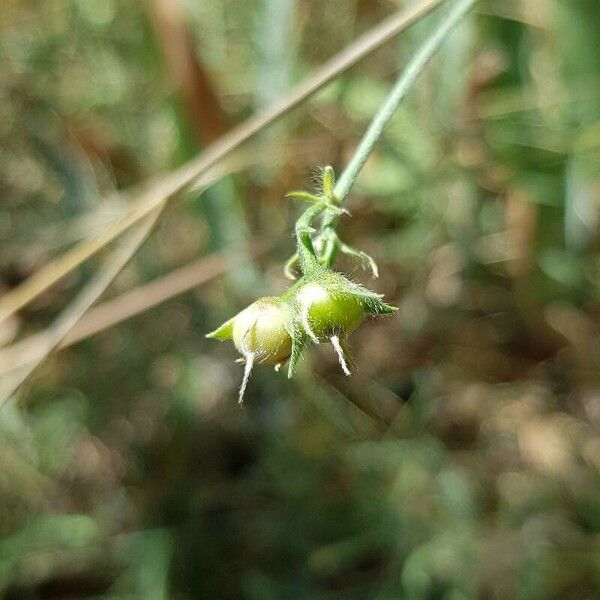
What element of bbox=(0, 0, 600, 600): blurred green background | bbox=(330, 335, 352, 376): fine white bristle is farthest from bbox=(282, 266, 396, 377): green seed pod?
bbox=(0, 0, 600, 600): blurred green background

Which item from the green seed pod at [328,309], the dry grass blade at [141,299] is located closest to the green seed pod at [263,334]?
the green seed pod at [328,309]

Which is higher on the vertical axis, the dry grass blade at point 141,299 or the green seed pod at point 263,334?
the green seed pod at point 263,334

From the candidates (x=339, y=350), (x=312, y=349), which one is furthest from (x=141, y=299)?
(x=339, y=350)

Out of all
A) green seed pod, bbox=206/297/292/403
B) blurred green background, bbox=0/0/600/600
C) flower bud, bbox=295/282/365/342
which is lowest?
blurred green background, bbox=0/0/600/600

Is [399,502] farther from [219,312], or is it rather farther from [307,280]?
[307,280]

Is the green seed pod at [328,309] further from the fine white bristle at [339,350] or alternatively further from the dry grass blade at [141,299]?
the dry grass blade at [141,299]

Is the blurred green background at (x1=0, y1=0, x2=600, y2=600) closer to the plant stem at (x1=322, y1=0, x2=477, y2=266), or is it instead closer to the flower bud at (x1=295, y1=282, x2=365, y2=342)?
the plant stem at (x1=322, y1=0, x2=477, y2=266)

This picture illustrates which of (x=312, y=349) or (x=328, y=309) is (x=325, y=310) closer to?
(x=328, y=309)
